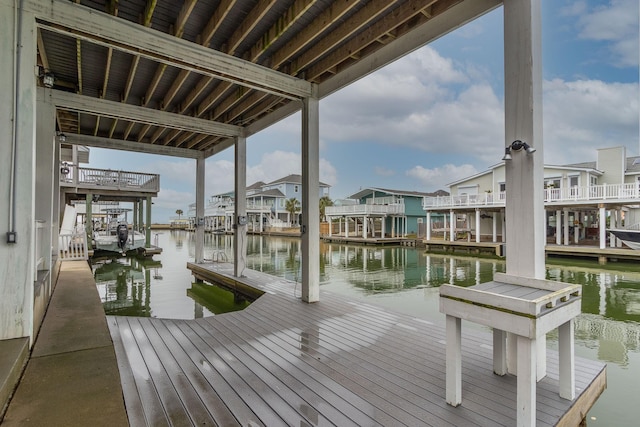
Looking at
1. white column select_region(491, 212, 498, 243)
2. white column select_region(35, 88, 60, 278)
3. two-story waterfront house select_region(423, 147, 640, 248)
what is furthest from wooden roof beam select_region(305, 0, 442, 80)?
white column select_region(491, 212, 498, 243)

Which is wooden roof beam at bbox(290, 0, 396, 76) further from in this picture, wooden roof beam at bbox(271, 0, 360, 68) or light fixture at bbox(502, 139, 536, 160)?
light fixture at bbox(502, 139, 536, 160)

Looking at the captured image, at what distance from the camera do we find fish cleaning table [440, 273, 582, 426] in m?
1.86

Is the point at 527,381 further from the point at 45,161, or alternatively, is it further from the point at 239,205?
the point at 45,161

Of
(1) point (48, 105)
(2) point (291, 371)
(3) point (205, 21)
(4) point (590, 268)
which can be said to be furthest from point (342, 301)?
(4) point (590, 268)

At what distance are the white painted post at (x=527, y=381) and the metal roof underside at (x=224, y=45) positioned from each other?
3212 millimetres

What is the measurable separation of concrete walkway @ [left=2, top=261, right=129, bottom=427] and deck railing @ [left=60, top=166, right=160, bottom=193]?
10958 mm

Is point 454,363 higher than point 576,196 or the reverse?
the reverse

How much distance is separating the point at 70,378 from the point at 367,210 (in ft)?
71.5

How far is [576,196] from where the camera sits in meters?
14.4

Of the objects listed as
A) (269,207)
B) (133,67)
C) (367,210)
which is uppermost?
(133,67)

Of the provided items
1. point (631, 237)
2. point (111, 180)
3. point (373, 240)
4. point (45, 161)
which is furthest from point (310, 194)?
point (373, 240)

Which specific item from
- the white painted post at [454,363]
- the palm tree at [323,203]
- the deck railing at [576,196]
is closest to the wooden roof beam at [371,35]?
the white painted post at [454,363]

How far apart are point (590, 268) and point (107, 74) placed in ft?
49.8

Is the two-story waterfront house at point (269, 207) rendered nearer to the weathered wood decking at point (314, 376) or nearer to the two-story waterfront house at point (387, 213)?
the two-story waterfront house at point (387, 213)
